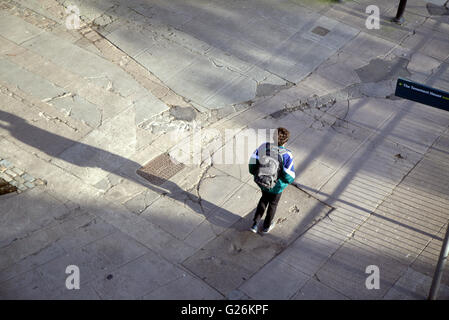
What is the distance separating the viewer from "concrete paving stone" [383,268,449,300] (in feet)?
21.5

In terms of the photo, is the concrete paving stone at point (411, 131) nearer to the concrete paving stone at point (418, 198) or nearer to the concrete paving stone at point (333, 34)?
the concrete paving stone at point (418, 198)

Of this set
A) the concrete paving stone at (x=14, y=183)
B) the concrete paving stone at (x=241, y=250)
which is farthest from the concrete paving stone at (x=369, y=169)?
the concrete paving stone at (x=14, y=183)

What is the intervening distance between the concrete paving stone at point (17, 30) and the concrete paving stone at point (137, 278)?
22.0ft

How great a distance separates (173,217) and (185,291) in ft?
4.68

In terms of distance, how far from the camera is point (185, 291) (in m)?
6.54

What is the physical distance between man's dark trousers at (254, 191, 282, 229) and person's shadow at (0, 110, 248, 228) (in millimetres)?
486

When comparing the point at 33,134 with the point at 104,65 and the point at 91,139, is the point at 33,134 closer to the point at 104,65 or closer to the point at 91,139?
the point at 91,139

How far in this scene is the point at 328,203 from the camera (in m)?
7.93

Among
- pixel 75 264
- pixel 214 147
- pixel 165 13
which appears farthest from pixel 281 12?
pixel 75 264

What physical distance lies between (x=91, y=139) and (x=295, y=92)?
4.10 metres

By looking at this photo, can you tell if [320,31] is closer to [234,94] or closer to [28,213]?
[234,94]

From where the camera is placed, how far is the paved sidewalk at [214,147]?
687 cm

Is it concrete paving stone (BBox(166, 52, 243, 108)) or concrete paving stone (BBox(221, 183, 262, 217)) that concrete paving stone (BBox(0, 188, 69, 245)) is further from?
concrete paving stone (BBox(166, 52, 243, 108))
